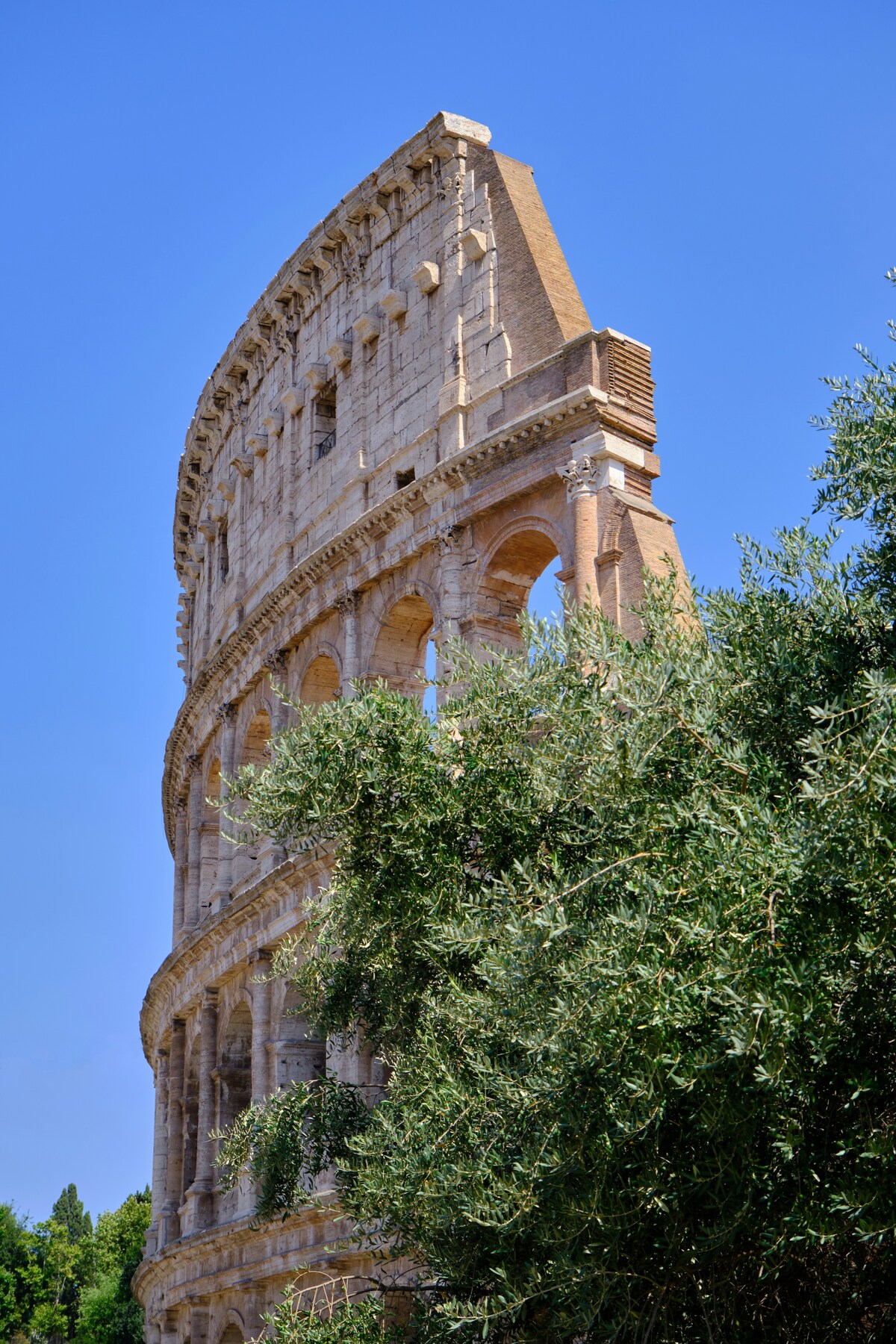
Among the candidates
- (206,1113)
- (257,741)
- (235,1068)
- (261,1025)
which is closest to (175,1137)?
(206,1113)

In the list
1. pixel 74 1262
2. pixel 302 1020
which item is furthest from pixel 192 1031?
pixel 74 1262

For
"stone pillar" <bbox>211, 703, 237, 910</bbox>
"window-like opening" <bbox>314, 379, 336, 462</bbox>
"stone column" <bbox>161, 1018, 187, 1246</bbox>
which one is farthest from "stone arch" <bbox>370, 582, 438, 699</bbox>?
"stone column" <bbox>161, 1018, 187, 1246</bbox>

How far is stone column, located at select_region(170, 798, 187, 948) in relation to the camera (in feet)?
78.5

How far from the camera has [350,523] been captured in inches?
741

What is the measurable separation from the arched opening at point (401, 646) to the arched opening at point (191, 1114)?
5.90 metres

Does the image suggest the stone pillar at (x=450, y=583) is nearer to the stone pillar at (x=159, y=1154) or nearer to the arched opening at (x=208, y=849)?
the arched opening at (x=208, y=849)

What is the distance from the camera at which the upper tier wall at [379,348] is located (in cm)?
1728

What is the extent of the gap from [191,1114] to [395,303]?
35.5ft

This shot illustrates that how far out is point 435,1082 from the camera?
31.2ft

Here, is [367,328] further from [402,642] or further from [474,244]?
[402,642]

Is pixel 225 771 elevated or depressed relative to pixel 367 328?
depressed

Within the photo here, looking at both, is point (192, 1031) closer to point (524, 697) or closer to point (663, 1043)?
point (524, 697)

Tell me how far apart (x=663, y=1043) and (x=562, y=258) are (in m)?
11.9

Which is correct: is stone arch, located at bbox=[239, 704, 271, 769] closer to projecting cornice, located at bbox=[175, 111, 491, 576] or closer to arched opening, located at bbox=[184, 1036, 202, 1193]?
arched opening, located at bbox=[184, 1036, 202, 1193]
